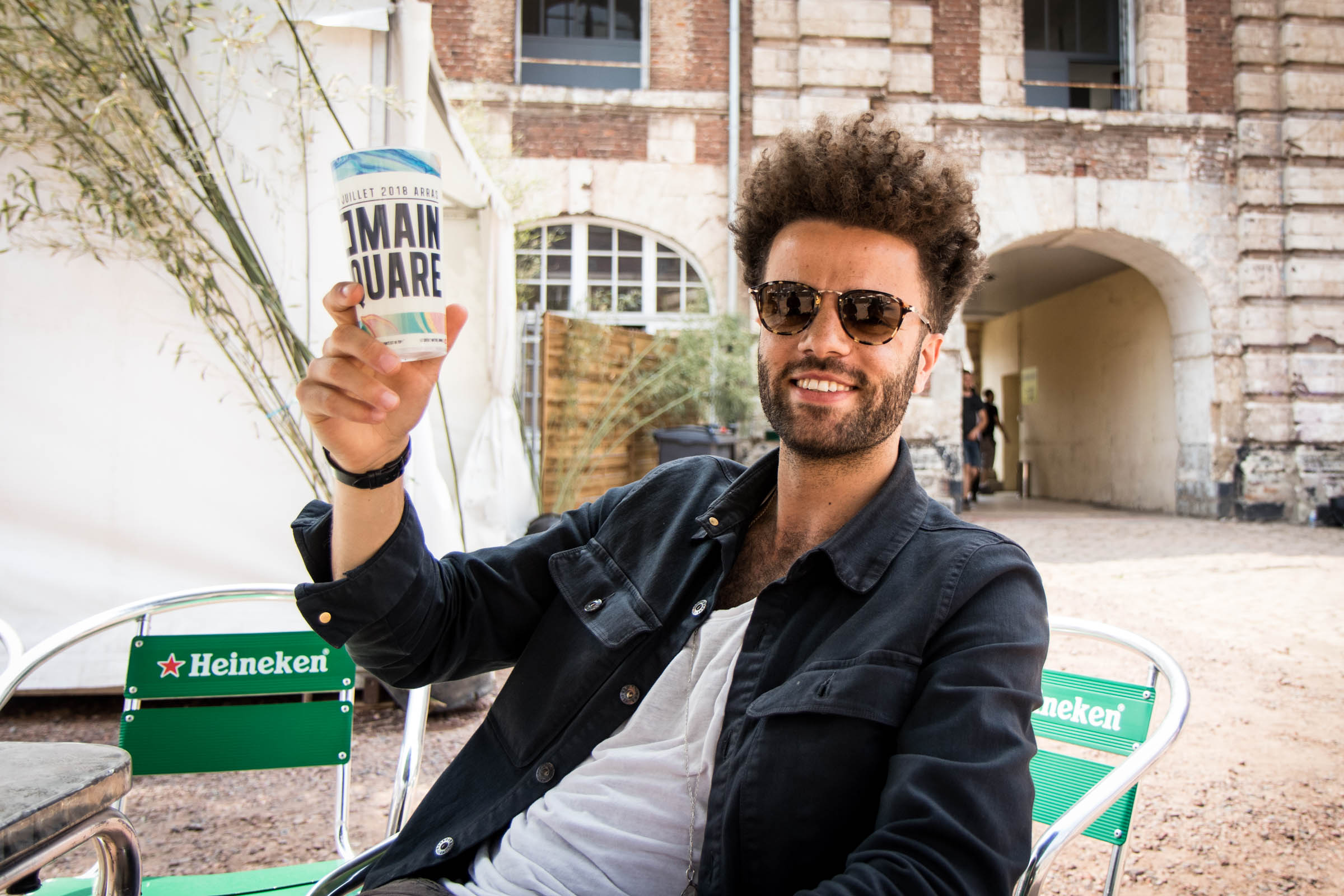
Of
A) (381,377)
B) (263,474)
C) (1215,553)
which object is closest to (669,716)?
(381,377)

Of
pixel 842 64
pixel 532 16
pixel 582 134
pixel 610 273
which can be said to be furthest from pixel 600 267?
pixel 842 64

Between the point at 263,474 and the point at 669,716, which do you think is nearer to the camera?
the point at 669,716

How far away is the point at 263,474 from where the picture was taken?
11.4ft

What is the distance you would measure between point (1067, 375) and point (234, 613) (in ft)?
46.5

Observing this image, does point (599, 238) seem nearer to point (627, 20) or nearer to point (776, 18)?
point (627, 20)

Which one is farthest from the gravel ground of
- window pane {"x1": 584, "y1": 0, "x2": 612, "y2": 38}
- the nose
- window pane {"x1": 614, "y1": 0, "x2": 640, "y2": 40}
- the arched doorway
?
window pane {"x1": 584, "y1": 0, "x2": 612, "y2": 38}

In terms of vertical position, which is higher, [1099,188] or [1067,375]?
[1099,188]

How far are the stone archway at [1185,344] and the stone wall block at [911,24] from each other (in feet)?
7.90

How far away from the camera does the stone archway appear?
33.2 feet

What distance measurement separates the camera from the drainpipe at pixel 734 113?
9.45m

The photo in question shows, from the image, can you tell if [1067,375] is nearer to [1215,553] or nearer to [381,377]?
[1215,553]

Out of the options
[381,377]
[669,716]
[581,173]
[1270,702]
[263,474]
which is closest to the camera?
[381,377]

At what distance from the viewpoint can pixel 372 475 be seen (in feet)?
4.04

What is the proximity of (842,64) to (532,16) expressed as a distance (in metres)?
3.67
